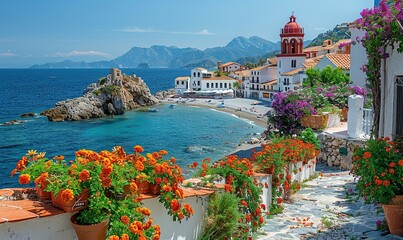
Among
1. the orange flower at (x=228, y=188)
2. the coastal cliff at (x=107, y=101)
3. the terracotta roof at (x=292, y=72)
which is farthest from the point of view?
the terracotta roof at (x=292, y=72)

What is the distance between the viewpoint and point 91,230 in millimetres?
3430

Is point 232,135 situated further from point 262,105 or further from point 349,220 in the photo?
point 349,220

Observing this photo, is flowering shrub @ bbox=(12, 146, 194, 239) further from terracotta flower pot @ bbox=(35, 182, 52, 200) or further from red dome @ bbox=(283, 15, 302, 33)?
red dome @ bbox=(283, 15, 302, 33)

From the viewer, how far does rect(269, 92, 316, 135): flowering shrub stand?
1656 cm

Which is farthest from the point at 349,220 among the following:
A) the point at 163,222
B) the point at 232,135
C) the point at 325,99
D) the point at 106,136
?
the point at 106,136

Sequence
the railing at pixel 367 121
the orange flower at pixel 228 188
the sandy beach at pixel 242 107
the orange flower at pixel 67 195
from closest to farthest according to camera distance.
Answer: the orange flower at pixel 67 195
the orange flower at pixel 228 188
the railing at pixel 367 121
the sandy beach at pixel 242 107

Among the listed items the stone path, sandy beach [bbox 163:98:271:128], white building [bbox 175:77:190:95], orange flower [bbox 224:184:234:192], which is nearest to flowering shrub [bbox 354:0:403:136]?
the stone path

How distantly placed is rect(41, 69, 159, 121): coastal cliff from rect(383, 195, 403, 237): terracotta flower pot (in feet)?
201

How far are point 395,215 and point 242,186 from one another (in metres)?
2.24

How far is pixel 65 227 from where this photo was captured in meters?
→ 3.52

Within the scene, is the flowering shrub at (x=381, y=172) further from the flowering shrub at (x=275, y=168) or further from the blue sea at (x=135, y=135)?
the blue sea at (x=135, y=135)

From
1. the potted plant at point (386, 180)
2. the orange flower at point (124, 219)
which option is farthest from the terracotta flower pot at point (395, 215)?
the orange flower at point (124, 219)

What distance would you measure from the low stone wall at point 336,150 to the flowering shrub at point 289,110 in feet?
5.79

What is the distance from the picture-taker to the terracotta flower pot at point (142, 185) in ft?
13.5
